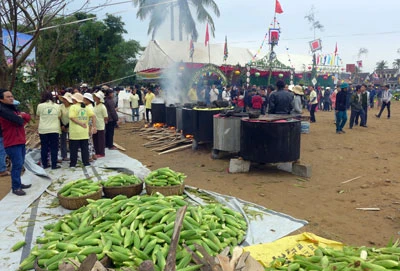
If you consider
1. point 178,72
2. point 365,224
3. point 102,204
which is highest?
point 178,72

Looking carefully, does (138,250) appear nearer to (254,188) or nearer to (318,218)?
(318,218)

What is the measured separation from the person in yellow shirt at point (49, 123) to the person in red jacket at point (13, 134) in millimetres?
1460

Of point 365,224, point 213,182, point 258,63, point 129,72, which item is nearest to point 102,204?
point 213,182

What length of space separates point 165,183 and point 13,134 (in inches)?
107

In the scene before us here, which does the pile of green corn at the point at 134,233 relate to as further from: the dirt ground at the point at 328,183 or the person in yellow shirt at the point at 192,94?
the person in yellow shirt at the point at 192,94

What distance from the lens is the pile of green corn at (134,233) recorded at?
3.37m

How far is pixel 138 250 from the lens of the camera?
11.2ft

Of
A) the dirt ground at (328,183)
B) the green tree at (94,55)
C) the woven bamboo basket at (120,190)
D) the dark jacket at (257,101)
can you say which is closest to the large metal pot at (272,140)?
the dirt ground at (328,183)

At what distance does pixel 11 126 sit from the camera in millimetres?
5734

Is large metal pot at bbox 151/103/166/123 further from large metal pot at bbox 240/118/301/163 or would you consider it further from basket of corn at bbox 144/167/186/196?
basket of corn at bbox 144/167/186/196

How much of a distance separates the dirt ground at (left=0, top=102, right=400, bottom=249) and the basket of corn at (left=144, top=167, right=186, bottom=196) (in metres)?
1.03

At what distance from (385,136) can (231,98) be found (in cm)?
1070

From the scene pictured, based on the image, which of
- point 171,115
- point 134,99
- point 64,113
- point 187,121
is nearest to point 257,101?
point 171,115

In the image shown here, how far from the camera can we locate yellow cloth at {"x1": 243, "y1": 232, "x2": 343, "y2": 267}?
364 cm
